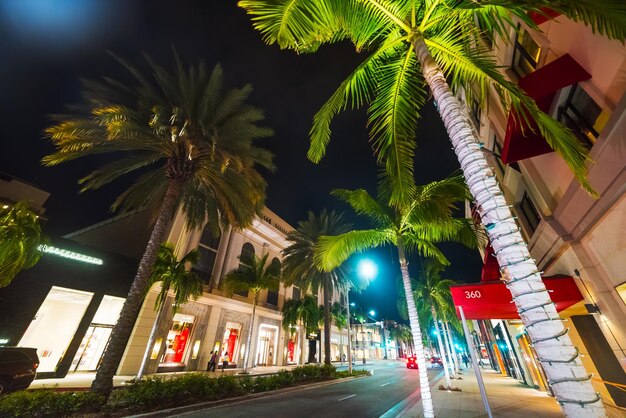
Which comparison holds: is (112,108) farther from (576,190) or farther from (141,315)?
(576,190)

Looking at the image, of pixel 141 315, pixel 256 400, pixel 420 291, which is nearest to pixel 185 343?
pixel 141 315

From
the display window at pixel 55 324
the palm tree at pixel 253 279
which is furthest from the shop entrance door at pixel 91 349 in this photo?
the palm tree at pixel 253 279

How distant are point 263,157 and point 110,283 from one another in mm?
13469

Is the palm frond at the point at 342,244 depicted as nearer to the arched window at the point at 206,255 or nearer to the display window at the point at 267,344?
the arched window at the point at 206,255

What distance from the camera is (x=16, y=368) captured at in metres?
9.55

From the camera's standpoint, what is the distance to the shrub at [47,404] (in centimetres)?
627

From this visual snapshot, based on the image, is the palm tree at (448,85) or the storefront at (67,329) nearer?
the palm tree at (448,85)

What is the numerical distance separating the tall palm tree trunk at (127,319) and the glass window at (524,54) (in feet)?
45.7

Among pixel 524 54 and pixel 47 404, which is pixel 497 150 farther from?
pixel 47 404

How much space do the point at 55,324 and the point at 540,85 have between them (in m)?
24.3

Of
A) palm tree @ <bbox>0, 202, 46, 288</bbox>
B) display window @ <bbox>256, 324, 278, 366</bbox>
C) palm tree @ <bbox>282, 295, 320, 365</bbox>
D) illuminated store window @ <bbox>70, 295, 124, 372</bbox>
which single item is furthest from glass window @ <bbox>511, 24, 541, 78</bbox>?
display window @ <bbox>256, 324, 278, 366</bbox>

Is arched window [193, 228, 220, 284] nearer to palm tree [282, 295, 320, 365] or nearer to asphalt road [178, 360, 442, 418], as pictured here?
palm tree [282, 295, 320, 365]

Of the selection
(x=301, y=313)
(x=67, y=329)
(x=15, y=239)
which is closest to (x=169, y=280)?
(x=67, y=329)

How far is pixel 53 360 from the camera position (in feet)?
47.5
